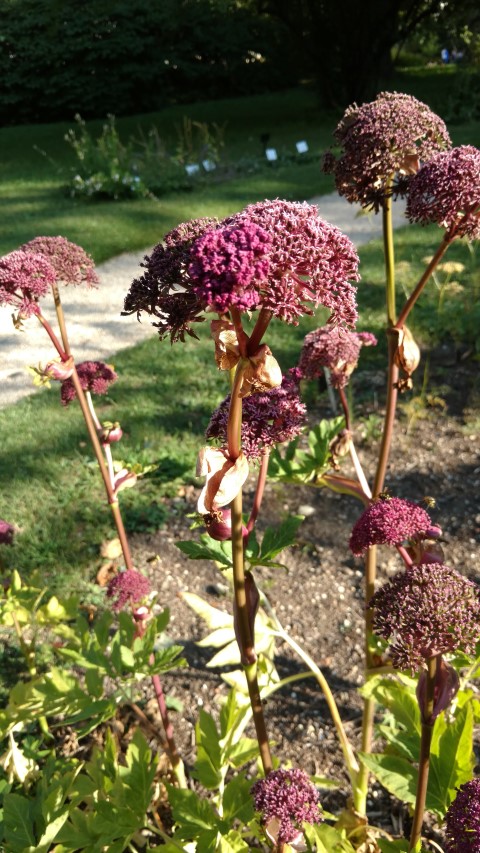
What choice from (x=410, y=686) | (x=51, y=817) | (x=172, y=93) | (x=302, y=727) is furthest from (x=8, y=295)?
(x=172, y=93)

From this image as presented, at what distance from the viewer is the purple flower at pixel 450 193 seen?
1322mm

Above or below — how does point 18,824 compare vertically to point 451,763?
below

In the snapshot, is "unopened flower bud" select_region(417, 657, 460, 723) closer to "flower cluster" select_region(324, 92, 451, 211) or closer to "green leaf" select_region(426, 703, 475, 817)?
"green leaf" select_region(426, 703, 475, 817)

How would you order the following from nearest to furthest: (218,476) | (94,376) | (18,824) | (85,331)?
(218,476) → (18,824) → (94,376) → (85,331)

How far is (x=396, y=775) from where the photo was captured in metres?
1.55

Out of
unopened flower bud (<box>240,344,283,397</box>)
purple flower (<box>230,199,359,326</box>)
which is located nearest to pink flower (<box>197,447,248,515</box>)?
unopened flower bud (<box>240,344,283,397</box>)

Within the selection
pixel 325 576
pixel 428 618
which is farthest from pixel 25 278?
pixel 325 576

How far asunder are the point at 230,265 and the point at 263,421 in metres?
0.52

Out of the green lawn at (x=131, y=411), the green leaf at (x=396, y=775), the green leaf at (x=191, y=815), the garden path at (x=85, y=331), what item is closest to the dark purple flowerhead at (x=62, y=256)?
the green lawn at (x=131, y=411)

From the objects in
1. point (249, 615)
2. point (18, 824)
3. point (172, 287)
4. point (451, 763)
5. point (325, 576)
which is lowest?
point (325, 576)

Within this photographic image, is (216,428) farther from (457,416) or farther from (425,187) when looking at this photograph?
(457,416)

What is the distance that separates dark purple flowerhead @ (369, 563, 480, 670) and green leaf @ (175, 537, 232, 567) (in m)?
0.40

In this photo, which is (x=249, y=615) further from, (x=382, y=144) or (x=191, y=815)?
(x=382, y=144)

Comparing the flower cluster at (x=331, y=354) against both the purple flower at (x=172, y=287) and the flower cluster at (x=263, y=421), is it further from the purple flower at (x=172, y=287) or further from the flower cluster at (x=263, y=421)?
the purple flower at (x=172, y=287)
